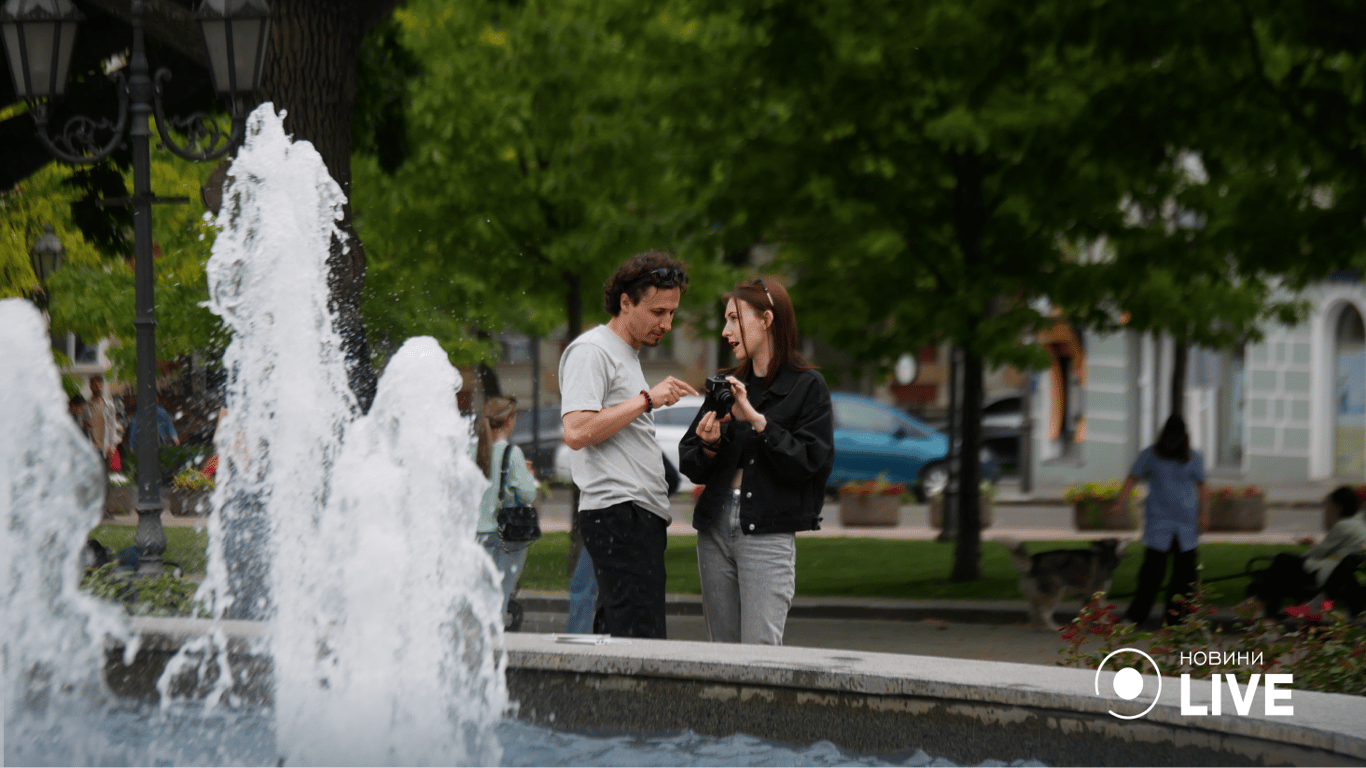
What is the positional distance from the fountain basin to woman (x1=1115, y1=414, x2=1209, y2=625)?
588cm

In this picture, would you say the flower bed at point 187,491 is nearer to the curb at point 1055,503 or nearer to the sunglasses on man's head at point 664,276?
the sunglasses on man's head at point 664,276

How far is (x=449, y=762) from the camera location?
4.45m

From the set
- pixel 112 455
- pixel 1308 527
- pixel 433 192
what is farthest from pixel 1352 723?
pixel 1308 527

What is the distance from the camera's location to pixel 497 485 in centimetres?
834

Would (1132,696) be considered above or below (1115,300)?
below

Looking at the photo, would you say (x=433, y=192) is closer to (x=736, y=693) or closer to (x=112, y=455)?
(x=112, y=455)

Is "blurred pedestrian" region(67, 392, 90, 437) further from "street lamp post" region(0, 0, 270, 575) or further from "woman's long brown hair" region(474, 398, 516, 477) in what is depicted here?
"woman's long brown hair" region(474, 398, 516, 477)

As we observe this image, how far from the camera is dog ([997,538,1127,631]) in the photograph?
10.7 m

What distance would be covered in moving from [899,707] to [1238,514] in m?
16.4

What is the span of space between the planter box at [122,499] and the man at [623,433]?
31.3 feet

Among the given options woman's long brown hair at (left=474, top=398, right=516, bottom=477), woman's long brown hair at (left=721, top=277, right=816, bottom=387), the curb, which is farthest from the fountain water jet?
the curb

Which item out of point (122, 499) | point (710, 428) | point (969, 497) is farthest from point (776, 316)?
point (122, 499)

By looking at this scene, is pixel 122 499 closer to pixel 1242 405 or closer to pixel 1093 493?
pixel 1093 493

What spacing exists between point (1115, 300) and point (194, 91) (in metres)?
7.83
